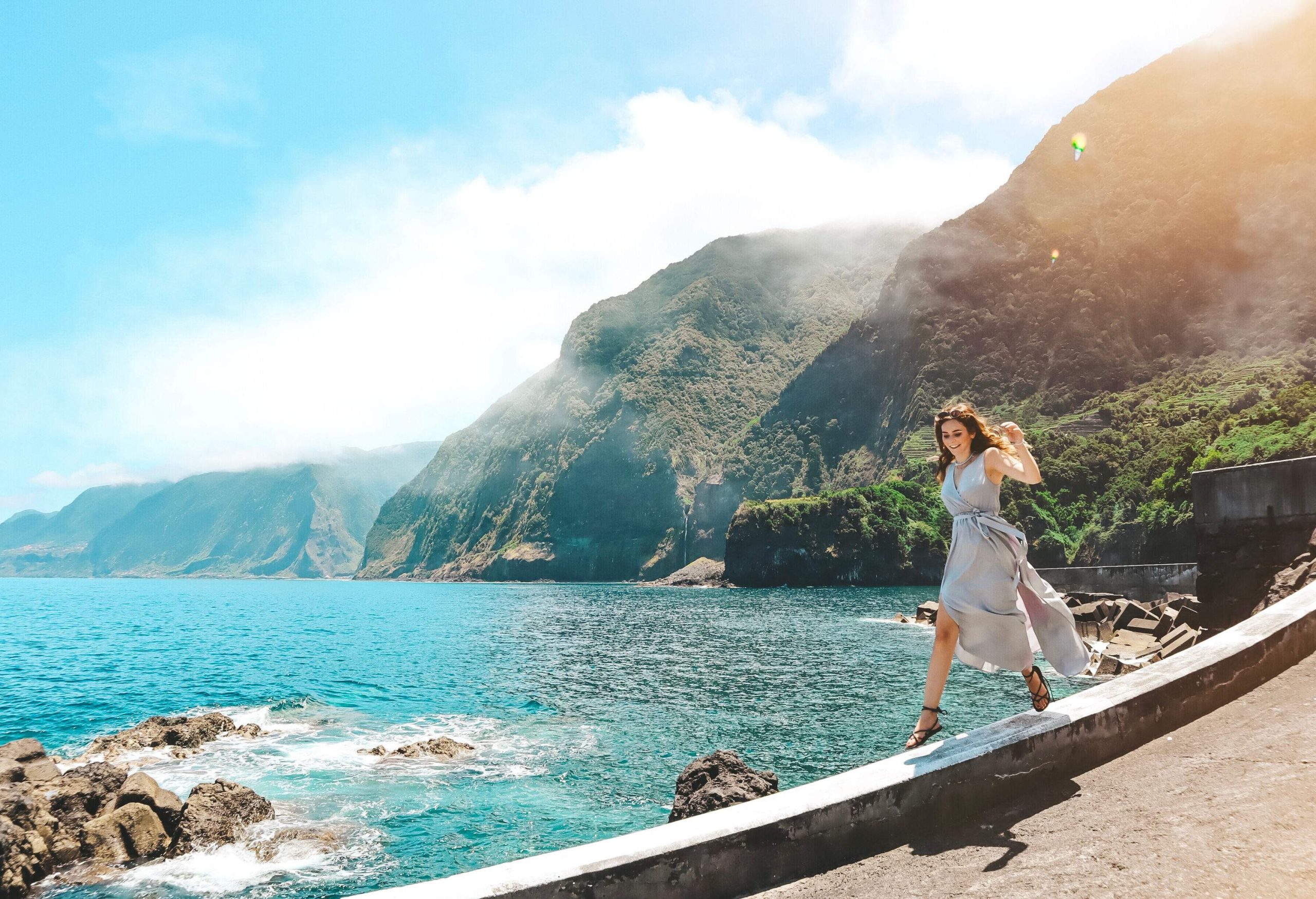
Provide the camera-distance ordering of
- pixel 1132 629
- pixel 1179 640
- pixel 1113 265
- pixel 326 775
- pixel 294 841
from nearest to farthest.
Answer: pixel 294 841 → pixel 326 775 → pixel 1179 640 → pixel 1132 629 → pixel 1113 265

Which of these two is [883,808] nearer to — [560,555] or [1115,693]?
[1115,693]

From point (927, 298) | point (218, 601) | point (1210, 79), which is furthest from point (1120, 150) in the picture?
point (218, 601)

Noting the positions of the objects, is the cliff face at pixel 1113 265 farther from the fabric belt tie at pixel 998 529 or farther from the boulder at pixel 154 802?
the boulder at pixel 154 802

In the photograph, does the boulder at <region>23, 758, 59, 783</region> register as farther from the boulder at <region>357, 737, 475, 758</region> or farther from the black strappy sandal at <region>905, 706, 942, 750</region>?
the black strappy sandal at <region>905, 706, 942, 750</region>

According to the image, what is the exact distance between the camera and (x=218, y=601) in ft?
392

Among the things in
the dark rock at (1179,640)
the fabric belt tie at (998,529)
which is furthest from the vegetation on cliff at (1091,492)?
the fabric belt tie at (998,529)

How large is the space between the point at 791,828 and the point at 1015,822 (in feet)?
4.23

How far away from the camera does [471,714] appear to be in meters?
22.3

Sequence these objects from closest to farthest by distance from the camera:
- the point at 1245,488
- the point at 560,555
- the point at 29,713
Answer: the point at 1245,488 → the point at 29,713 → the point at 560,555

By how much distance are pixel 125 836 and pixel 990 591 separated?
12.9m

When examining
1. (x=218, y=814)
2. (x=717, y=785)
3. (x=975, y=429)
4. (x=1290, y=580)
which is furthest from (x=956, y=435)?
(x=218, y=814)

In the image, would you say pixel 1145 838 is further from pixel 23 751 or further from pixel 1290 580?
pixel 23 751

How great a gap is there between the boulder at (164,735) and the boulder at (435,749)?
6.10 m

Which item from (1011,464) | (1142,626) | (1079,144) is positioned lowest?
(1142,626)
